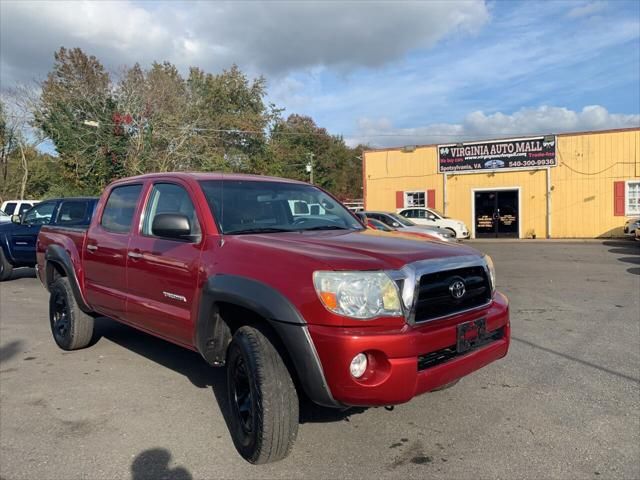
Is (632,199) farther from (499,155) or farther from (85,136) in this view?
(85,136)

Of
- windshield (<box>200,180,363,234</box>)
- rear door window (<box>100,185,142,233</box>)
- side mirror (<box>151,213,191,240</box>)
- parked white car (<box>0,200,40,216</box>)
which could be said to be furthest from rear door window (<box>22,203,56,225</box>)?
side mirror (<box>151,213,191,240</box>)

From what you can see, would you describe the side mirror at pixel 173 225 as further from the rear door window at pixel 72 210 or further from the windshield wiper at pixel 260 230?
the rear door window at pixel 72 210

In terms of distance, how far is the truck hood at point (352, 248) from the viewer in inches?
115

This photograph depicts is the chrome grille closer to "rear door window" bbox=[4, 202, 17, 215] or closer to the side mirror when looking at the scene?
the side mirror

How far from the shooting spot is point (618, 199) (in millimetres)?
23344

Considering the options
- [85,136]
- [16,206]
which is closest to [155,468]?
[16,206]

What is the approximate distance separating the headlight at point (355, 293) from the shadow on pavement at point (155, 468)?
1.39 meters

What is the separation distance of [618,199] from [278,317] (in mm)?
24781

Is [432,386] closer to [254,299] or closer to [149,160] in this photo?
[254,299]

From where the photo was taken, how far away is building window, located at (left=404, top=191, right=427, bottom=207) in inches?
1083

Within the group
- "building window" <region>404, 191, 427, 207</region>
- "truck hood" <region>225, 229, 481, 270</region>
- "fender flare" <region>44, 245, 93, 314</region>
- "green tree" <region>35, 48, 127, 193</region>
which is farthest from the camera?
"building window" <region>404, 191, 427, 207</region>

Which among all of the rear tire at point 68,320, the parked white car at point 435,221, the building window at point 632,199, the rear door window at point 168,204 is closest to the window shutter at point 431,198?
the parked white car at point 435,221

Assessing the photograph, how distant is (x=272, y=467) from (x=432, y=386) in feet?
3.63

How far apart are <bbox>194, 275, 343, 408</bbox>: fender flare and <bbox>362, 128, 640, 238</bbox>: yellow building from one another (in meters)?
24.2
